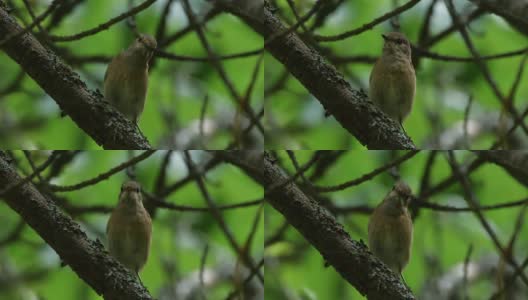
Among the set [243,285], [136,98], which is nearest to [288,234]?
[243,285]

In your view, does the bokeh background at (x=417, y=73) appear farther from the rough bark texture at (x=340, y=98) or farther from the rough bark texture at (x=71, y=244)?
the rough bark texture at (x=71, y=244)

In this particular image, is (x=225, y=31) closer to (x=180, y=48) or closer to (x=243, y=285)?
(x=180, y=48)

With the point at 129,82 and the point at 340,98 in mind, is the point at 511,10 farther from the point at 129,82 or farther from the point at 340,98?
the point at 129,82

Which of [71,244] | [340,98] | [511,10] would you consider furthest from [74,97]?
[511,10]

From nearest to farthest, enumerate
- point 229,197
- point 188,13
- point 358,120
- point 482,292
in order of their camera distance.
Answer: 1. point 358,120
2. point 188,13
3. point 229,197
4. point 482,292

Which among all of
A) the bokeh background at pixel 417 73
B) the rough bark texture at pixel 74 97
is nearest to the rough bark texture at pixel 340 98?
the bokeh background at pixel 417 73

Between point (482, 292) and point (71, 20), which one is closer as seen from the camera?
point (71, 20)
